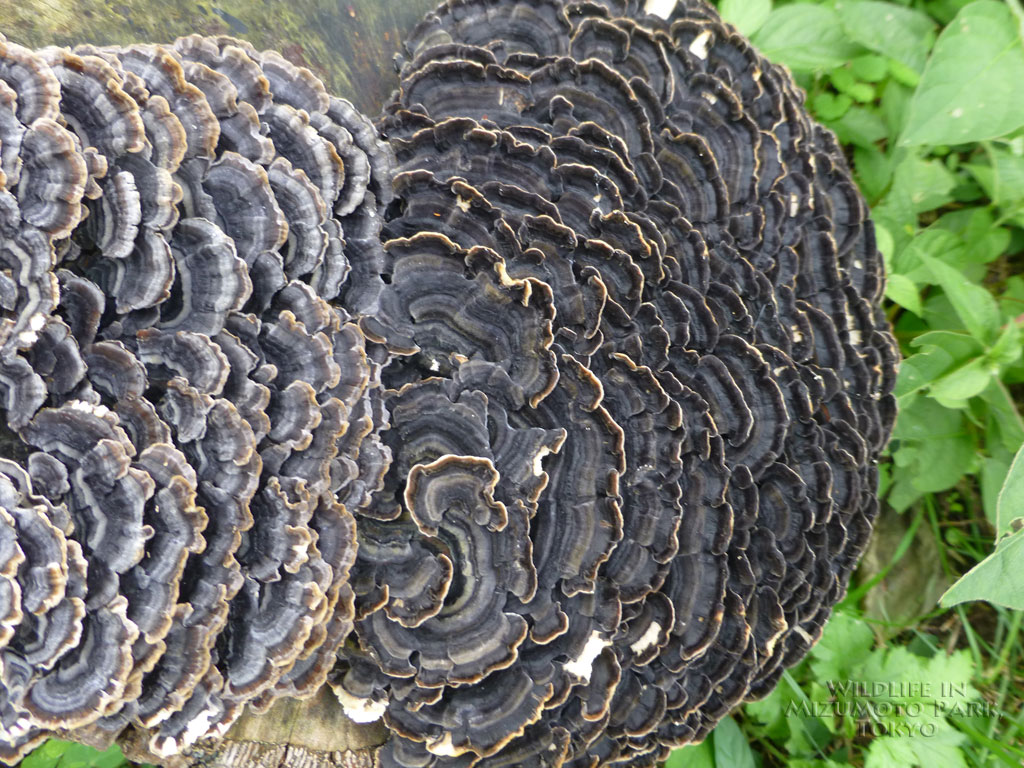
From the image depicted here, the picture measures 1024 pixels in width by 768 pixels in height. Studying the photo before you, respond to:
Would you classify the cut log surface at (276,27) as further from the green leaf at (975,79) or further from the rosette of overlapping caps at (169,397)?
the green leaf at (975,79)

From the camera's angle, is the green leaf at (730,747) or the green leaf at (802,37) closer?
the green leaf at (730,747)

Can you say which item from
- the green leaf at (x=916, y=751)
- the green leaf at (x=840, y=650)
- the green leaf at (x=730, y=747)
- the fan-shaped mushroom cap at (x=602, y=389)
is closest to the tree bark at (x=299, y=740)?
the fan-shaped mushroom cap at (x=602, y=389)

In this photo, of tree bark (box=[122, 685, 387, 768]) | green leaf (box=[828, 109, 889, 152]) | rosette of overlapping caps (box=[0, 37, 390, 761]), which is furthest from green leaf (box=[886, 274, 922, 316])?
tree bark (box=[122, 685, 387, 768])

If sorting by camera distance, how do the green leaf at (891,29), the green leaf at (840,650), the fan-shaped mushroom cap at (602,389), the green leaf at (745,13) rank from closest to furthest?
the fan-shaped mushroom cap at (602,389) → the green leaf at (840,650) → the green leaf at (745,13) → the green leaf at (891,29)

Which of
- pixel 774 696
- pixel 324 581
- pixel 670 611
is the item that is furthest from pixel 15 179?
pixel 774 696

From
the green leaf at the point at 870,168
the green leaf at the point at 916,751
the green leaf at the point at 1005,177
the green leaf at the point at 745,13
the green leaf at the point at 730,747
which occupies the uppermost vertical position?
the green leaf at the point at 1005,177

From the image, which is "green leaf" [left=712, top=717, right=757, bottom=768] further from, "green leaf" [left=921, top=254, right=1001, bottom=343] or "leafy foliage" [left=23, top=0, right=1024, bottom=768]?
"green leaf" [left=921, top=254, right=1001, bottom=343]
